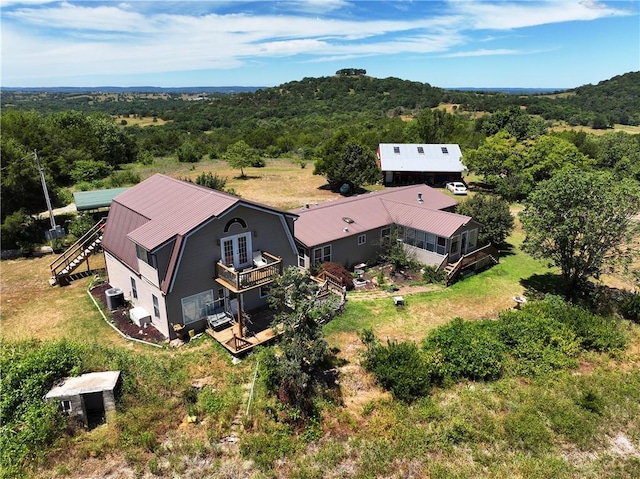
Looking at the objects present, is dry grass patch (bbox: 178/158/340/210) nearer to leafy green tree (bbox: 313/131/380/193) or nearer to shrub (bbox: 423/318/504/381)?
leafy green tree (bbox: 313/131/380/193)

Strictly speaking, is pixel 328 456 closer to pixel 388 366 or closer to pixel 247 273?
pixel 388 366

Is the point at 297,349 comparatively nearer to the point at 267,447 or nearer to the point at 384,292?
the point at 267,447

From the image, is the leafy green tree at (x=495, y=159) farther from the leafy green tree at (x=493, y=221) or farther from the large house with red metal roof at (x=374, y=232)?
the large house with red metal roof at (x=374, y=232)

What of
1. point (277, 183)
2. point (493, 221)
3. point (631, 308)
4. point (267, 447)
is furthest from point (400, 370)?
point (277, 183)

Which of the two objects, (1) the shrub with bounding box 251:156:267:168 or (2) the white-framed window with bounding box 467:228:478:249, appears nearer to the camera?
(2) the white-framed window with bounding box 467:228:478:249

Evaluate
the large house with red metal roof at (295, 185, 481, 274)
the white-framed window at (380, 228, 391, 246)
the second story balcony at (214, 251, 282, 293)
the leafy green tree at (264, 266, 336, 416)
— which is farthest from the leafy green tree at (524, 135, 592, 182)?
the leafy green tree at (264, 266, 336, 416)
